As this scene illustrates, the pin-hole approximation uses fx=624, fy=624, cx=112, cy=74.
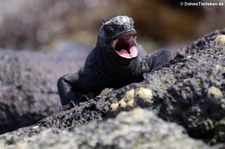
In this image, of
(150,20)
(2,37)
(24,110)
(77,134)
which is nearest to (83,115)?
(77,134)

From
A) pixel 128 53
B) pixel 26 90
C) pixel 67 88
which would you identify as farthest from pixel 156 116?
pixel 26 90

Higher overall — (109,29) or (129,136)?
(109,29)

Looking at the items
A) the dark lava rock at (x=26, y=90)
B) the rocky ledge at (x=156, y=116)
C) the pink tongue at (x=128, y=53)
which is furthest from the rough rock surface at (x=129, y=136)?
the dark lava rock at (x=26, y=90)

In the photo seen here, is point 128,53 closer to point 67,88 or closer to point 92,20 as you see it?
point 67,88

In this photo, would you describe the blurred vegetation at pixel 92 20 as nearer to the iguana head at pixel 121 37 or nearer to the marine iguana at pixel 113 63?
the marine iguana at pixel 113 63

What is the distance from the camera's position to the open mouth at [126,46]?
491 cm

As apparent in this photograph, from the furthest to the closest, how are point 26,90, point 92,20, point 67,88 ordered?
point 92,20 < point 26,90 < point 67,88

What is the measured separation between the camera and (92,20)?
1769 centimetres

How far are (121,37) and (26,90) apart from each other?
10.7 ft

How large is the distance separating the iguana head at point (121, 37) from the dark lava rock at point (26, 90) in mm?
2786

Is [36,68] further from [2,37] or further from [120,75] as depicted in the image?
[2,37]

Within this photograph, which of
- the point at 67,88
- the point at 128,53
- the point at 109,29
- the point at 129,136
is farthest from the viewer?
the point at 67,88

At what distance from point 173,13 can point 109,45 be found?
42.3 feet

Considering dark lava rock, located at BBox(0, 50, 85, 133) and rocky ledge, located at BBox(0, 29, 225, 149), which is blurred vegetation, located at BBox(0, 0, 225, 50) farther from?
rocky ledge, located at BBox(0, 29, 225, 149)
